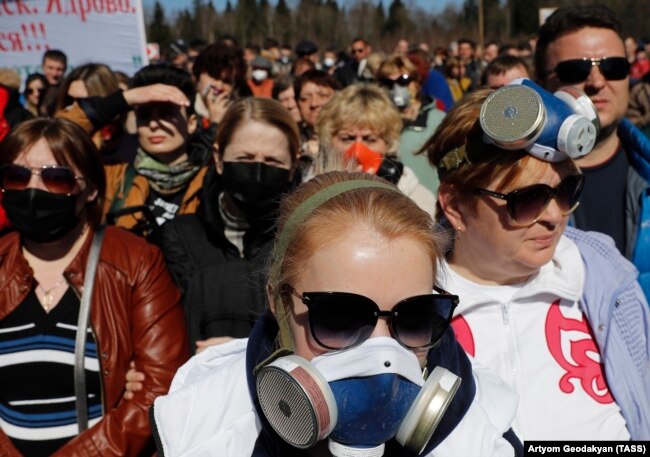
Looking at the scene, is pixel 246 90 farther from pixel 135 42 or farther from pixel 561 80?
pixel 561 80

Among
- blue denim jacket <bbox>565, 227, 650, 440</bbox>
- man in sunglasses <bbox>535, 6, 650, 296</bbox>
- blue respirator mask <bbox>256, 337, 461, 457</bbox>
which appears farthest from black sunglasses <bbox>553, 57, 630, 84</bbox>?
blue respirator mask <bbox>256, 337, 461, 457</bbox>

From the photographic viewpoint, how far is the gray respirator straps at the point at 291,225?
5.76 feet

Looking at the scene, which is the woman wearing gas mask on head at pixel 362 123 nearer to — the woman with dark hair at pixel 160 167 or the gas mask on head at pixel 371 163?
the woman with dark hair at pixel 160 167

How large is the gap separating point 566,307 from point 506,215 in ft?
1.26

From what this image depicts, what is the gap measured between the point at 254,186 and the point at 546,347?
55.1 inches

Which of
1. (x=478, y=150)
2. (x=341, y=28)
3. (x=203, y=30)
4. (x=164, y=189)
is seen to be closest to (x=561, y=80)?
(x=478, y=150)

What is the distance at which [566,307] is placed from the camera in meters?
2.45

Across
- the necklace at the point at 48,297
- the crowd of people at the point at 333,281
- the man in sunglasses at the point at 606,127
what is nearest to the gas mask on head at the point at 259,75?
the crowd of people at the point at 333,281

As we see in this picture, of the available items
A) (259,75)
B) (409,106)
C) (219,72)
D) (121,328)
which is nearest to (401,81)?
(409,106)

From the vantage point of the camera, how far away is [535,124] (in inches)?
85.8

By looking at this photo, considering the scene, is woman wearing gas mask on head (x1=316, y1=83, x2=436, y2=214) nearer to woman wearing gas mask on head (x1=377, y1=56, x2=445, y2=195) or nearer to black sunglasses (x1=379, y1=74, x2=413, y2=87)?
woman wearing gas mask on head (x1=377, y1=56, x2=445, y2=195)

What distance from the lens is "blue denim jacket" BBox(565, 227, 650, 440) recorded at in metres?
2.29

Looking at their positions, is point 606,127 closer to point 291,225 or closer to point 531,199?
point 531,199

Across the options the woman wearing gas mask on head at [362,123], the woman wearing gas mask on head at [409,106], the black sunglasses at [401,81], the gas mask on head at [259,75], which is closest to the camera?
the woman wearing gas mask on head at [362,123]
